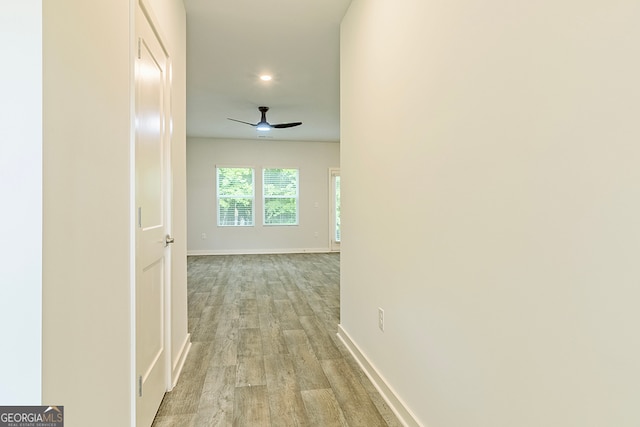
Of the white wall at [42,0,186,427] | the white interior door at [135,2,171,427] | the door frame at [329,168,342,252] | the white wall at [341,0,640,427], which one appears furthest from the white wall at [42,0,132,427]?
the door frame at [329,168,342,252]

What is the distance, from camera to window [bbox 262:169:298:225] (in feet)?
26.1

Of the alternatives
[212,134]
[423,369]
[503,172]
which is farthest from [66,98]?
[212,134]

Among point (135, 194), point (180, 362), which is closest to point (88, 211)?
point (135, 194)

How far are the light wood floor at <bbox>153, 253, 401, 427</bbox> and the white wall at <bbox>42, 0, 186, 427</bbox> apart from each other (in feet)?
2.06

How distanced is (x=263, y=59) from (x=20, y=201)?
10.8ft

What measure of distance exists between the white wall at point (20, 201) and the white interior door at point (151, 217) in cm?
66

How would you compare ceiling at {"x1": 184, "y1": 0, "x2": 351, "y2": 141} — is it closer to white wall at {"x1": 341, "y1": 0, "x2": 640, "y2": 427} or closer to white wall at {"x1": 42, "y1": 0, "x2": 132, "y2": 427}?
white wall at {"x1": 341, "y1": 0, "x2": 640, "y2": 427}

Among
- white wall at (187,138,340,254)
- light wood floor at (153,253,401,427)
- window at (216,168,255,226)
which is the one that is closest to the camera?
light wood floor at (153,253,401,427)

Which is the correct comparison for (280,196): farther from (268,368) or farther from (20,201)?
(20,201)

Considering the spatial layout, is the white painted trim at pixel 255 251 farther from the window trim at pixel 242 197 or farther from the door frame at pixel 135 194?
the door frame at pixel 135 194

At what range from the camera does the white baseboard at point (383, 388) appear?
1.67 meters

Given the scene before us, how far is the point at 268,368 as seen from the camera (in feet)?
7.69

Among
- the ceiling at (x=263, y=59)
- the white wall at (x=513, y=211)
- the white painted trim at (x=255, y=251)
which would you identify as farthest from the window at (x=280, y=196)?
the white wall at (x=513, y=211)

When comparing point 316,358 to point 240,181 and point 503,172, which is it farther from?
point 240,181
